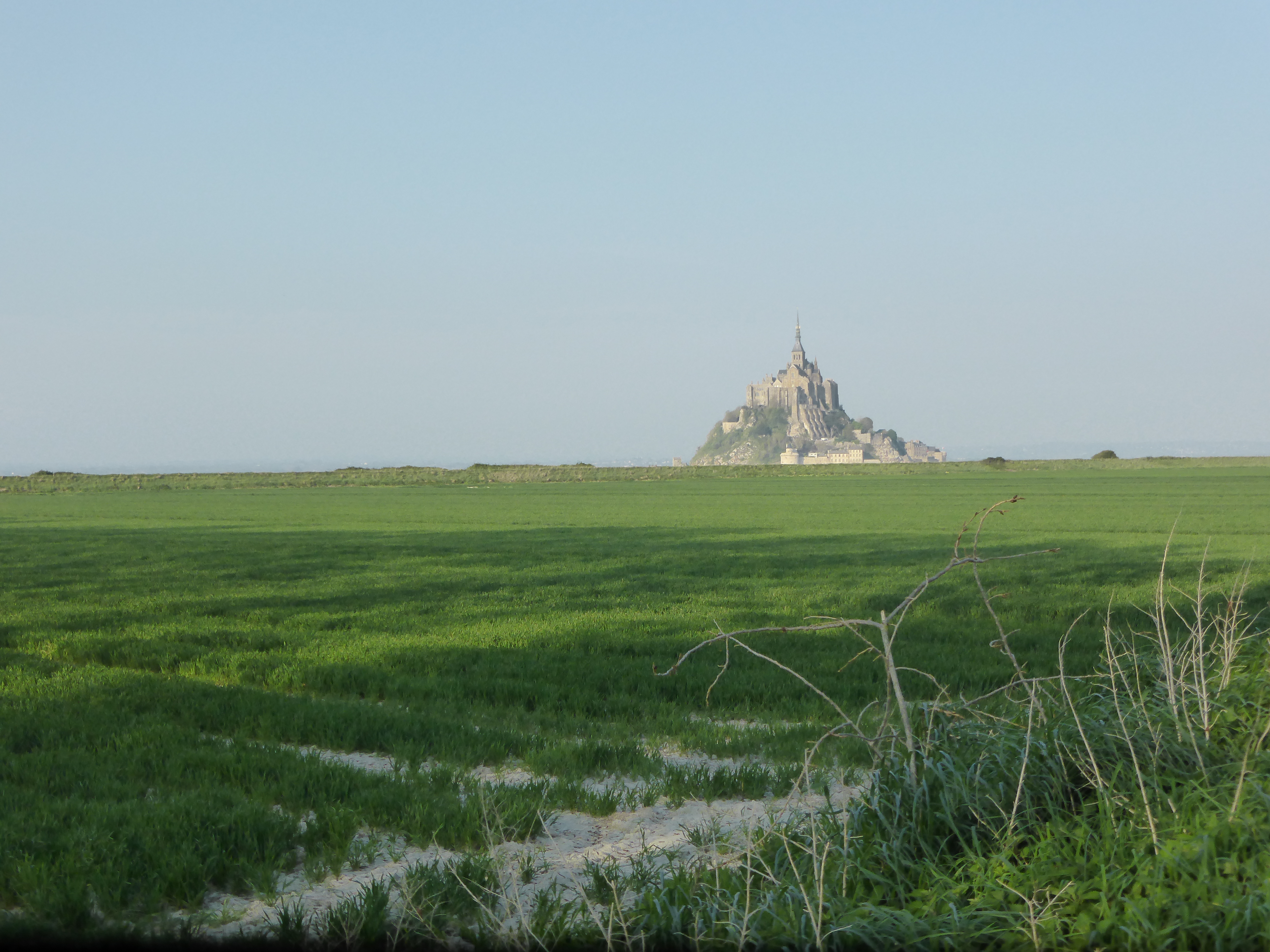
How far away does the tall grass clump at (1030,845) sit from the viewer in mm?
3750

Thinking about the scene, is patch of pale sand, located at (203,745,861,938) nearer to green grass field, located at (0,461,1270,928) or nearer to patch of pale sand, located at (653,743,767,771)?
green grass field, located at (0,461,1270,928)

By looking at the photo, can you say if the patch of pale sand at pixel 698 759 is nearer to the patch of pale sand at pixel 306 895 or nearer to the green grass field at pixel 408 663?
the green grass field at pixel 408 663

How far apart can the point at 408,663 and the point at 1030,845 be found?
8.16m

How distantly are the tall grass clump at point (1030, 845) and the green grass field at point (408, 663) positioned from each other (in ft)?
5.31

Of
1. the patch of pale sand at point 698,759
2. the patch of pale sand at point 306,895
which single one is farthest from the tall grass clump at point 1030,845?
the patch of pale sand at point 306,895

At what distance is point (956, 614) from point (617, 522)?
87.2 ft

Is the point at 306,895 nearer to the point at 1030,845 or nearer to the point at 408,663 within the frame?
the point at 1030,845

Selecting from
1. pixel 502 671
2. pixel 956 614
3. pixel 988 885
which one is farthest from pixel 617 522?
pixel 988 885

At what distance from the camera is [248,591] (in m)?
18.3

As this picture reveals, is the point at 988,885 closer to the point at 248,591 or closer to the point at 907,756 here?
the point at 907,756

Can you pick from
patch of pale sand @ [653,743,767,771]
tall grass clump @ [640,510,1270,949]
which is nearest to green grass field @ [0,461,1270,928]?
patch of pale sand @ [653,743,767,771]

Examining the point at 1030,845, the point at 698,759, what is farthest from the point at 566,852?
the point at 1030,845

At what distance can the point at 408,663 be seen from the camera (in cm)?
1119

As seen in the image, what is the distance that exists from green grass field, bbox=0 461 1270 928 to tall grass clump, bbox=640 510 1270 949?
1.62 meters
